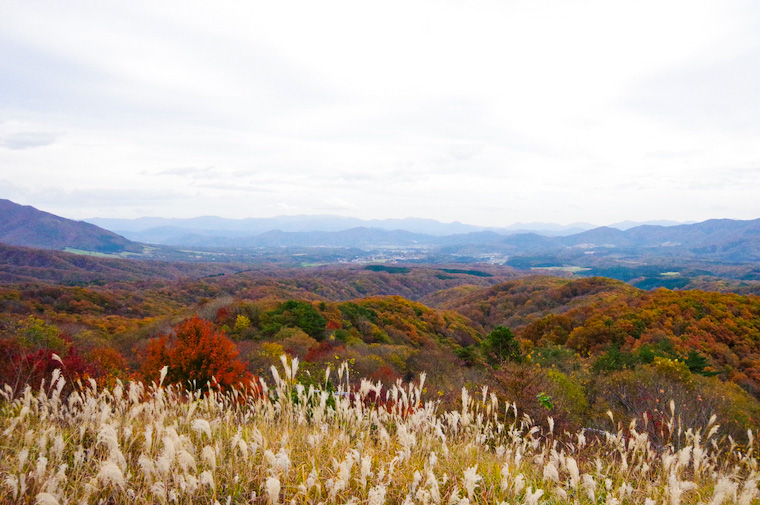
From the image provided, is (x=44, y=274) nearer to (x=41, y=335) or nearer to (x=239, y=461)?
(x=41, y=335)

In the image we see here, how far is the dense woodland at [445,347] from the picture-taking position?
9.57 meters

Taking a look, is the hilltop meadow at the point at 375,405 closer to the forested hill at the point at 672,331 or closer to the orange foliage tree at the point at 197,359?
the orange foliage tree at the point at 197,359

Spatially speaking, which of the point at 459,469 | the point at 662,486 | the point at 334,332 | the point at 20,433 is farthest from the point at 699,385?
the point at 334,332

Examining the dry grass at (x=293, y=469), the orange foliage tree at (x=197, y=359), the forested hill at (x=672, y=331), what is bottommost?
the forested hill at (x=672, y=331)

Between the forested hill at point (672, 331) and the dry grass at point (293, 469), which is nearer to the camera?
the dry grass at point (293, 469)

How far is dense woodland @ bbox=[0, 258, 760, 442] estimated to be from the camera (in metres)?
9.57

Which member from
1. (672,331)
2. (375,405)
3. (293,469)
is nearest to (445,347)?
(672,331)

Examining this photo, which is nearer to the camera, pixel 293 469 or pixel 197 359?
pixel 293 469

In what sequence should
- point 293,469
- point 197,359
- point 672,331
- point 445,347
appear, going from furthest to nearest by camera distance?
point 445,347, point 672,331, point 197,359, point 293,469

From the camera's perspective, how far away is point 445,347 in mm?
37438

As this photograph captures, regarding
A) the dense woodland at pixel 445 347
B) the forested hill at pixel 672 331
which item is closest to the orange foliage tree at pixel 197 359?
the dense woodland at pixel 445 347

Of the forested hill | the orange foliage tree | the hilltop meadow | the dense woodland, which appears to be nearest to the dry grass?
the hilltop meadow

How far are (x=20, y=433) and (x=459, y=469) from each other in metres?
4.42

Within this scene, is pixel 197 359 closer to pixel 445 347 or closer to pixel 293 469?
pixel 293 469
